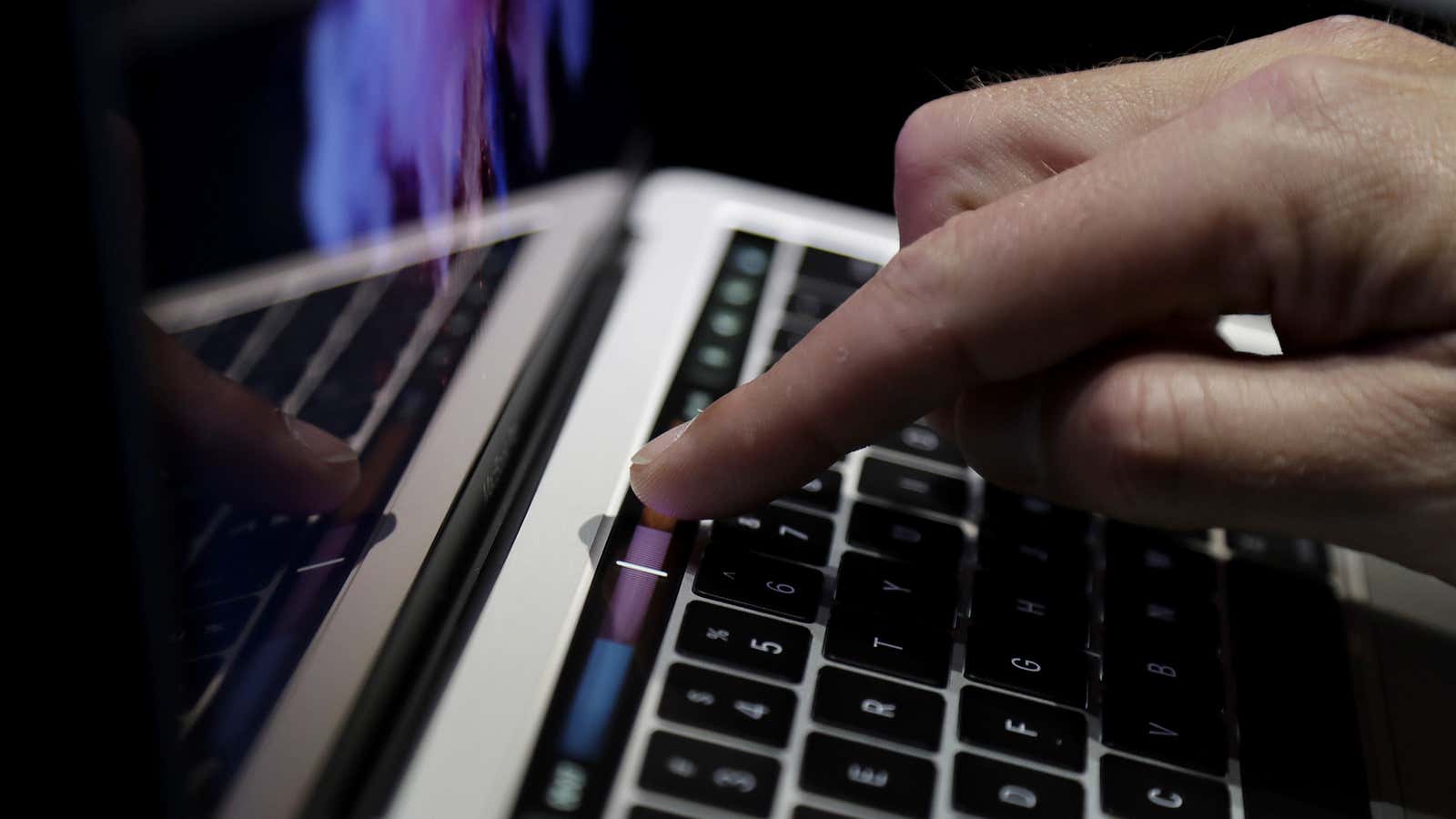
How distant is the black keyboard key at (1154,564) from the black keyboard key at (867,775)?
0.45 feet

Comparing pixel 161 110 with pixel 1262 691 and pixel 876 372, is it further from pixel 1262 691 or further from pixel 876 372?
pixel 1262 691

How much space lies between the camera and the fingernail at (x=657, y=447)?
44 centimetres

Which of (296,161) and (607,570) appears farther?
(607,570)

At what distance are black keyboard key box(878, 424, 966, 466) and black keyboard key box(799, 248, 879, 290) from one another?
9 centimetres

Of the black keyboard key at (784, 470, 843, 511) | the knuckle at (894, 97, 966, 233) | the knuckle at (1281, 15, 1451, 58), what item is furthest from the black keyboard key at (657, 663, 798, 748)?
the knuckle at (1281, 15, 1451, 58)

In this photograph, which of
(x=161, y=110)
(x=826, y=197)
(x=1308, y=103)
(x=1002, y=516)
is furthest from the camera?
(x=826, y=197)

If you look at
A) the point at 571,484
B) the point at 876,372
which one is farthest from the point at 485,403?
the point at 876,372

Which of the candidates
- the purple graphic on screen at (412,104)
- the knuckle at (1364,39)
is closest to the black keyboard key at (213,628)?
the purple graphic on screen at (412,104)

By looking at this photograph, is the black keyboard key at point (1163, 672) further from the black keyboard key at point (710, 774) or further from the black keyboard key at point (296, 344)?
the black keyboard key at point (296, 344)

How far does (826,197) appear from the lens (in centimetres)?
78

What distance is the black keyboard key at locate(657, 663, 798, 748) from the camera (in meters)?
0.37

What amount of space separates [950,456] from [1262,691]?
0.16 m

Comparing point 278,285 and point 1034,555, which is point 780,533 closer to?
point 1034,555

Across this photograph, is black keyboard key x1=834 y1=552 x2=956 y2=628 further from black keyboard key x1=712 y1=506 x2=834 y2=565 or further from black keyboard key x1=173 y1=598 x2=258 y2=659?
black keyboard key x1=173 y1=598 x2=258 y2=659
